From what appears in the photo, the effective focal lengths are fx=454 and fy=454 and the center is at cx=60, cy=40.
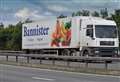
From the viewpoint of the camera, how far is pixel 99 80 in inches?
756

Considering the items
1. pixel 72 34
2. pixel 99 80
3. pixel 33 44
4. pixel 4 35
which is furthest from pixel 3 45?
pixel 99 80

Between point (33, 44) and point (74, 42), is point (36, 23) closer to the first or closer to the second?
point (33, 44)

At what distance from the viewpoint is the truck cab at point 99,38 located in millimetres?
34469

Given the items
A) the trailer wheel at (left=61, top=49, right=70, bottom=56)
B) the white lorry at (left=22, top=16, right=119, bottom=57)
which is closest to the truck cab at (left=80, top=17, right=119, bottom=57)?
the white lorry at (left=22, top=16, right=119, bottom=57)

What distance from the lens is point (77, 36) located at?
36.2 metres

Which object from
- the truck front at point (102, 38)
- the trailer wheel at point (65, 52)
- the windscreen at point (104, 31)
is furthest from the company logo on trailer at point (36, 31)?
the windscreen at point (104, 31)

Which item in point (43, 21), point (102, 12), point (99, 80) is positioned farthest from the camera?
point (102, 12)

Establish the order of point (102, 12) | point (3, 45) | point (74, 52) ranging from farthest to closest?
point (102, 12)
point (3, 45)
point (74, 52)

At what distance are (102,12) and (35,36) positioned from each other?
151ft

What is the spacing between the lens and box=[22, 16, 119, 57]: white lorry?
34.6m

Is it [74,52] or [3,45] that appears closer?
[74,52]

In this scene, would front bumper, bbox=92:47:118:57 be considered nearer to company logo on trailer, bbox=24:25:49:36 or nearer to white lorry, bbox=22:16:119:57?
white lorry, bbox=22:16:119:57

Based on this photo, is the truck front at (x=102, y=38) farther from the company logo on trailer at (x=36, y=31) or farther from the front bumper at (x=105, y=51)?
the company logo on trailer at (x=36, y=31)

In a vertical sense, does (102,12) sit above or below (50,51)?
above
